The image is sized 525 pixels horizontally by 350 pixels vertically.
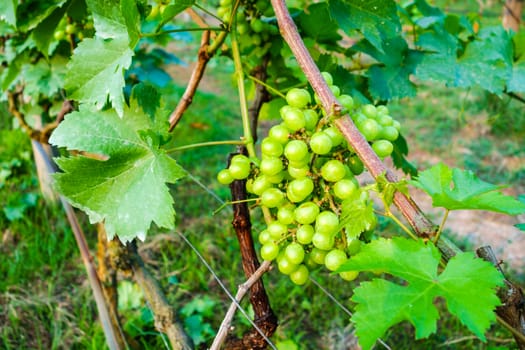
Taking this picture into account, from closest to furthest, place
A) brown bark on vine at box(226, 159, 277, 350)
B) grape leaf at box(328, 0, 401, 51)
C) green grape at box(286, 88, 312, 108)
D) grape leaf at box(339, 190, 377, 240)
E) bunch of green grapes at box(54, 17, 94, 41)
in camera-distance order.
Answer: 1. grape leaf at box(339, 190, 377, 240)
2. green grape at box(286, 88, 312, 108)
3. brown bark on vine at box(226, 159, 277, 350)
4. grape leaf at box(328, 0, 401, 51)
5. bunch of green grapes at box(54, 17, 94, 41)

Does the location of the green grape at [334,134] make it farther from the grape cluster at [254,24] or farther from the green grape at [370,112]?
the grape cluster at [254,24]

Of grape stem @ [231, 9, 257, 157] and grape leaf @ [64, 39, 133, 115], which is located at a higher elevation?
grape leaf @ [64, 39, 133, 115]

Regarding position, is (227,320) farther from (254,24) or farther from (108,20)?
(254,24)

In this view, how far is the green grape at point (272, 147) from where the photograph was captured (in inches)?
30.8

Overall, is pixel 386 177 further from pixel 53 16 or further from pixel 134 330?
pixel 134 330

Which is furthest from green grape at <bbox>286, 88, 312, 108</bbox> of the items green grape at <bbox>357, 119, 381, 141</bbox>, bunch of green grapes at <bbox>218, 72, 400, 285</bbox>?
green grape at <bbox>357, 119, 381, 141</bbox>

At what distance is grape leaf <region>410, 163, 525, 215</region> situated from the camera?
0.64 meters

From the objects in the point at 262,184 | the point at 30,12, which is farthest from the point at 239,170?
the point at 30,12

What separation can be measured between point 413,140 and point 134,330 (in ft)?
11.5

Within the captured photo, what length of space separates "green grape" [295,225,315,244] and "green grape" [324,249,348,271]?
42 mm

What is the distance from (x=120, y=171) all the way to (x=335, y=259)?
442mm

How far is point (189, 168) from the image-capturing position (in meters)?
3.76

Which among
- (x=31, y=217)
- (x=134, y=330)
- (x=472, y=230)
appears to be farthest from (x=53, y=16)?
(x=472, y=230)

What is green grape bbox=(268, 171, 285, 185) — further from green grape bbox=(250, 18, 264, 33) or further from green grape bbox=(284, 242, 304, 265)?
green grape bbox=(250, 18, 264, 33)
